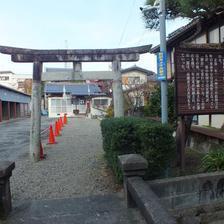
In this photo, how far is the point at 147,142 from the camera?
6586 mm

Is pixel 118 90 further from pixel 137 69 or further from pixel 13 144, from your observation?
pixel 137 69

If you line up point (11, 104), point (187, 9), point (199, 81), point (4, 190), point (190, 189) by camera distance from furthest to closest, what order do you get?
point (11, 104)
point (187, 9)
point (199, 81)
point (190, 189)
point (4, 190)

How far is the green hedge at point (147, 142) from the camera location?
6551 mm

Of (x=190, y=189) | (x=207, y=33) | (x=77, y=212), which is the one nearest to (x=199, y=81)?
(x=190, y=189)

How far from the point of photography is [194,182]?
6207mm

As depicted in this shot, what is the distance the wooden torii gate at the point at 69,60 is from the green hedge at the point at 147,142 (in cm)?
457

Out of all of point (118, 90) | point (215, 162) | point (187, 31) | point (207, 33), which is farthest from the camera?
point (187, 31)

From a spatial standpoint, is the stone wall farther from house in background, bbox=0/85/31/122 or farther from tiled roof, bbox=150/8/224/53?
house in background, bbox=0/85/31/122

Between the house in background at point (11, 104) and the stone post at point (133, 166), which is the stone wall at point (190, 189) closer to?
the stone post at point (133, 166)

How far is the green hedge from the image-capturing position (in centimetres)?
655

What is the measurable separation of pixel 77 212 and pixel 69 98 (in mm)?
47480

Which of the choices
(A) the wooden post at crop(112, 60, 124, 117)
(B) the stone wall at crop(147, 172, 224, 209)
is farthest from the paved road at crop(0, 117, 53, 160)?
(B) the stone wall at crop(147, 172, 224, 209)

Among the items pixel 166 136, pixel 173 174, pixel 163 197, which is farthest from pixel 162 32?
pixel 163 197

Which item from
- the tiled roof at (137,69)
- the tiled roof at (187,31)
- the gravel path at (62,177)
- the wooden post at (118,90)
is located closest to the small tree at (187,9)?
the wooden post at (118,90)
